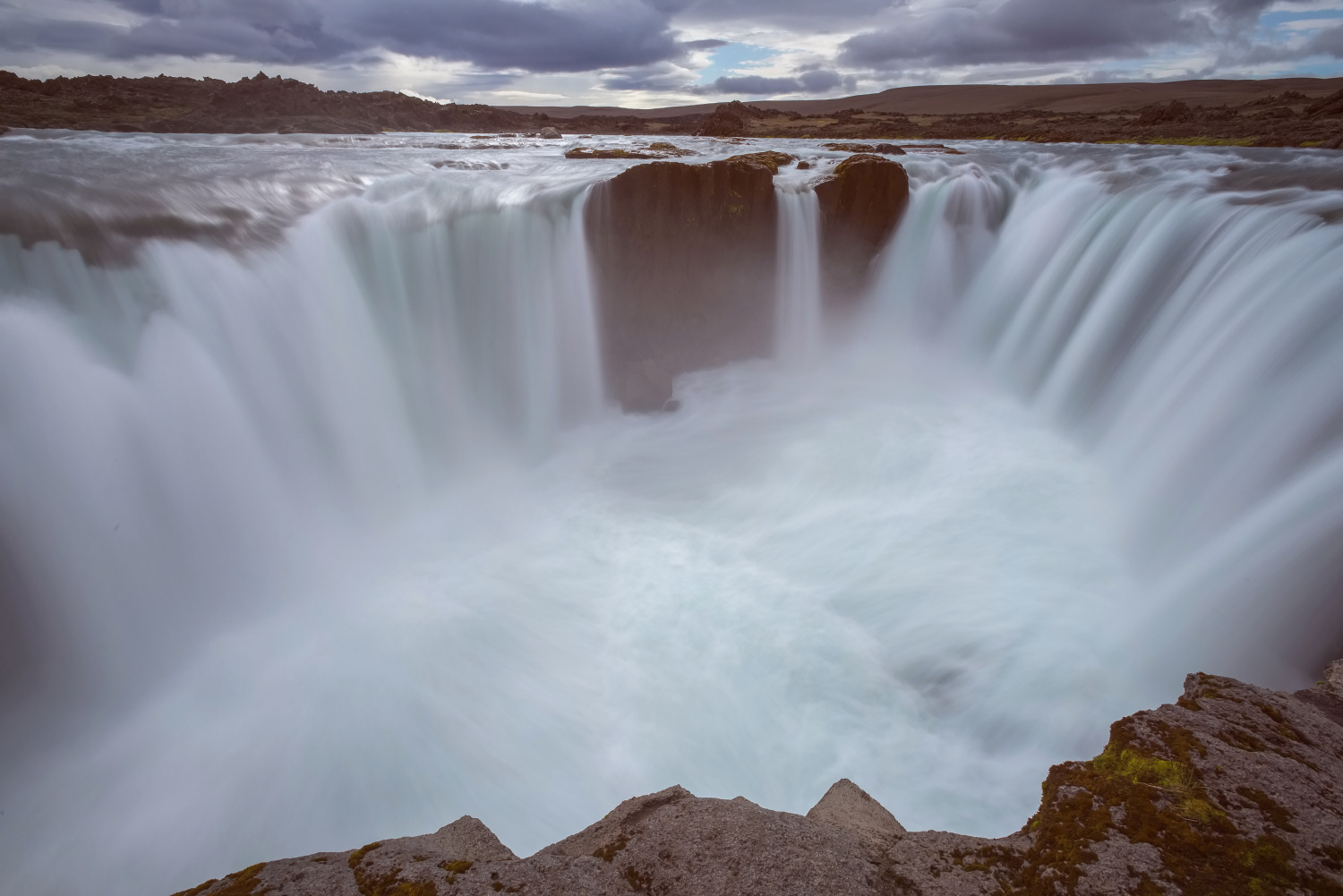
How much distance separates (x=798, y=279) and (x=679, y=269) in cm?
211

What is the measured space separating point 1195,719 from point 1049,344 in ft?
24.9

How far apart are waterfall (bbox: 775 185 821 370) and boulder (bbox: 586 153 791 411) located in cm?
20

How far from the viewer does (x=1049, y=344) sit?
29.3 ft

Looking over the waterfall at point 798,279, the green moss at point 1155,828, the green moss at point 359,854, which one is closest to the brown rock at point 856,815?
the green moss at point 1155,828

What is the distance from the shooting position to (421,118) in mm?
31781

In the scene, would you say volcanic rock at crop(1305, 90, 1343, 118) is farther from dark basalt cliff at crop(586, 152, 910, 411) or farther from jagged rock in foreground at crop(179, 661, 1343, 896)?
jagged rock in foreground at crop(179, 661, 1343, 896)

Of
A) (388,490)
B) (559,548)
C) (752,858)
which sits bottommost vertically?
(559,548)

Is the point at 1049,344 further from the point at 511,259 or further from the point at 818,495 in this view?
the point at 511,259

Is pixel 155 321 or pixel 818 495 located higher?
pixel 155 321

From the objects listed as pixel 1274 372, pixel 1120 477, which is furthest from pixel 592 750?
pixel 1274 372

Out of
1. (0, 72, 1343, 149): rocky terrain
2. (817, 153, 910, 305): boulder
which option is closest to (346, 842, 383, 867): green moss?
(817, 153, 910, 305): boulder

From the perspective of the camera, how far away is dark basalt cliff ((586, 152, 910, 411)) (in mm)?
10086

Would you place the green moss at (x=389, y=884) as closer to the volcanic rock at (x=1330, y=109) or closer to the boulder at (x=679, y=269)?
the boulder at (x=679, y=269)

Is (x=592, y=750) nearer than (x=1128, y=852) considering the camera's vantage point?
No
